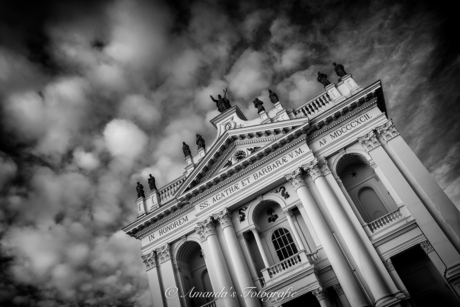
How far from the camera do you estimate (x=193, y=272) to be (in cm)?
2248

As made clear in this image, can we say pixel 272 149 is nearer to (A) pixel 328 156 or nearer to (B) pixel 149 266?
(A) pixel 328 156

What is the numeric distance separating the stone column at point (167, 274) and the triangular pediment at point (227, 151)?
14.2 ft

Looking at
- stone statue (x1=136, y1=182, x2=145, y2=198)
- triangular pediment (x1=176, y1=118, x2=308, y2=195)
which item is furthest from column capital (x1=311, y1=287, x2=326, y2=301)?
stone statue (x1=136, y1=182, x2=145, y2=198)

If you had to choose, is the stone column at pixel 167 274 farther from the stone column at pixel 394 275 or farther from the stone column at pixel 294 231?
the stone column at pixel 394 275

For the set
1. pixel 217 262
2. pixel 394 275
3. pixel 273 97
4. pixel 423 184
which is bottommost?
pixel 394 275

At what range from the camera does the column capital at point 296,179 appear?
740 inches

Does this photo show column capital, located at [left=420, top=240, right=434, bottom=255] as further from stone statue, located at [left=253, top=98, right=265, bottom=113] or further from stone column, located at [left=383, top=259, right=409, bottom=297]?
stone statue, located at [left=253, top=98, right=265, bottom=113]

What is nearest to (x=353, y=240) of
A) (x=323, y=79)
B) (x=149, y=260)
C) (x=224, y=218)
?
(x=224, y=218)

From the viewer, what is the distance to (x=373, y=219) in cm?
1781

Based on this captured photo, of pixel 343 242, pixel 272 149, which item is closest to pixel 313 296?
pixel 343 242

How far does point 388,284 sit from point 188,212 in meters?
13.2

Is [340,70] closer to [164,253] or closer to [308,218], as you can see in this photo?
[308,218]

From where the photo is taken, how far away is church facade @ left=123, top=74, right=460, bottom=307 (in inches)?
599

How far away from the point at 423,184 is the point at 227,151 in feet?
39.4
